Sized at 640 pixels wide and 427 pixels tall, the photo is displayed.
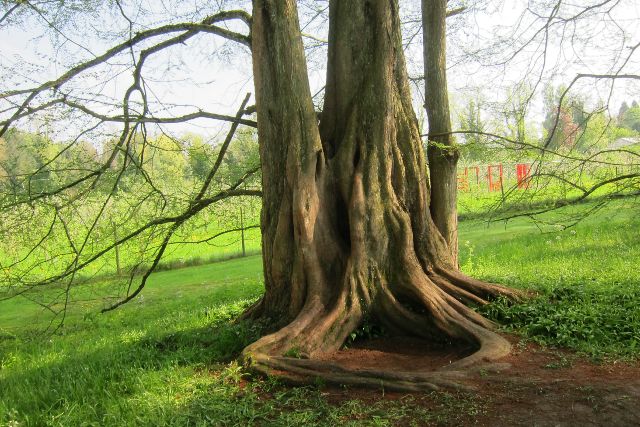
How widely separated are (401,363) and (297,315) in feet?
4.57

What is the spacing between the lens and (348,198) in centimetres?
663

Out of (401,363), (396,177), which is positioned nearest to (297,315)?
(401,363)

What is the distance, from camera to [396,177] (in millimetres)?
6984

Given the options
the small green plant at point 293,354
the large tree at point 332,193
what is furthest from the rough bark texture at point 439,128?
the small green plant at point 293,354

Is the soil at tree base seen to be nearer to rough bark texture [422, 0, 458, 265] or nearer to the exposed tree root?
the exposed tree root

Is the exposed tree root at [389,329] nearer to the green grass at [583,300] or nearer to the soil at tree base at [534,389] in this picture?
the soil at tree base at [534,389]

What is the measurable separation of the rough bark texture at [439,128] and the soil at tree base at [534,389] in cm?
308

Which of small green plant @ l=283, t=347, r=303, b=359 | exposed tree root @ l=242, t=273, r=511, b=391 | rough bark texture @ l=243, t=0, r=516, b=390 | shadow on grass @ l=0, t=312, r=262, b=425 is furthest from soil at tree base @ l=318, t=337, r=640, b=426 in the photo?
shadow on grass @ l=0, t=312, r=262, b=425

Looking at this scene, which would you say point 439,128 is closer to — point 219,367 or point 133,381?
point 219,367

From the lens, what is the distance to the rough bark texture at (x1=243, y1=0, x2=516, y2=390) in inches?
245

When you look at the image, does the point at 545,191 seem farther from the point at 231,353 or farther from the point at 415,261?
the point at 231,353

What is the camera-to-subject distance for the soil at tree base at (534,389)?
3.69m

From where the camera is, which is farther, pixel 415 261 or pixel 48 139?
pixel 48 139

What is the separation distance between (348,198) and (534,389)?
10.4 feet
